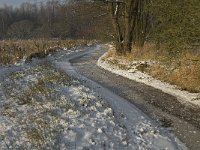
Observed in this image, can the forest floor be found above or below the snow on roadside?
above

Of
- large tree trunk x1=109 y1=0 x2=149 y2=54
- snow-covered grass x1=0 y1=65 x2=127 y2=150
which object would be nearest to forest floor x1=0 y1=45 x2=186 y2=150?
snow-covered grass x1=0 y1=65 x2=127 y2=150

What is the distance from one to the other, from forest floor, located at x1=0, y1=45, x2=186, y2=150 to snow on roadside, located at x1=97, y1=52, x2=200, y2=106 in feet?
6.67

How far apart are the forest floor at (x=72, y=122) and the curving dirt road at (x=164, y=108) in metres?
0.28

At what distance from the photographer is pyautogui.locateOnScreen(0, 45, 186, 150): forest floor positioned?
785 centimetres

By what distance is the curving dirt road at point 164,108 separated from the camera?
9453mm

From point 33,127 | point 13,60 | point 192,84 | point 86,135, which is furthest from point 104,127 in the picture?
point 13,60

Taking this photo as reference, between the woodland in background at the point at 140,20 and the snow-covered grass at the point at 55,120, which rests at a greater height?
the woodland in background at the point at 140,20

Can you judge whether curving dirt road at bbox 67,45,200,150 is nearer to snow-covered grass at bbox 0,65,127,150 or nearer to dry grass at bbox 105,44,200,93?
dry grass at bbox 105,44,200,93

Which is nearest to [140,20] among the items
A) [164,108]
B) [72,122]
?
[164,108]

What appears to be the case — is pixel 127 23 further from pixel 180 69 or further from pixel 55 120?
pixel 55 120

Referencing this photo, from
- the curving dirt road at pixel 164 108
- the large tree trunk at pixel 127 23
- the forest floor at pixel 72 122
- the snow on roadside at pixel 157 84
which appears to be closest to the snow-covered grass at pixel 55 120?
the forest floor at pixel 72 122

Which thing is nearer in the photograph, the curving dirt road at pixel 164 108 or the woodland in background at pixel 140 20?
the curving dirt road at pixel 164 108

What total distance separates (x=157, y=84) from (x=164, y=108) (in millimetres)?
4002

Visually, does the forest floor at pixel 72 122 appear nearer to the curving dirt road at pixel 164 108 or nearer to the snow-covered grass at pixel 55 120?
the snow-covered grass at pixel 55 120
